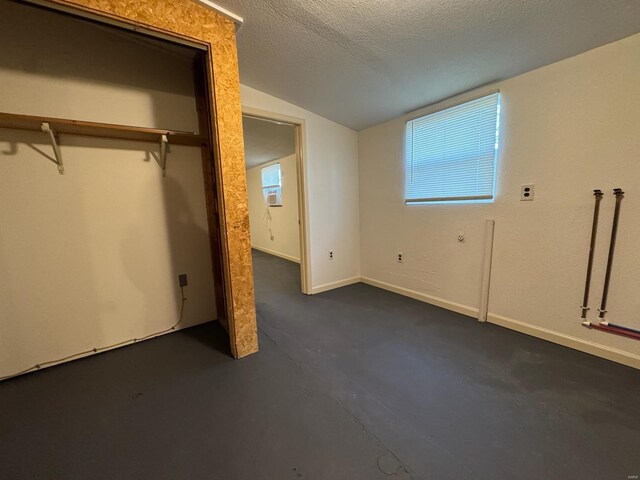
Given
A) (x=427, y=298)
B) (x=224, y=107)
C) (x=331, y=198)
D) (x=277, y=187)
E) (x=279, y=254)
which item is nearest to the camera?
(x=224, y=107)

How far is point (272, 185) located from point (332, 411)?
493cm

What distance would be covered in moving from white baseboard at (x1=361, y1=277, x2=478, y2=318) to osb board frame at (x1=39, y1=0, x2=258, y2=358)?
1.97 metres

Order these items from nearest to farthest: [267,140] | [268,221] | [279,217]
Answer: [267,140]
[279,217]
[268,221]

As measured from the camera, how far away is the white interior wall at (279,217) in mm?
5052

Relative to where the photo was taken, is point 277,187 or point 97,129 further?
point 277,187

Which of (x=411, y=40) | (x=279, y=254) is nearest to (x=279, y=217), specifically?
(x=279, y=254)

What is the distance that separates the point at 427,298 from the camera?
2.94 meters

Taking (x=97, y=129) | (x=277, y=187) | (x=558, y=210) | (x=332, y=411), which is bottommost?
(x=332, y=411)

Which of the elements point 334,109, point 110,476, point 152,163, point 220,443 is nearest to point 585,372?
point 220,443

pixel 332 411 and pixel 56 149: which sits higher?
pixel 56 149

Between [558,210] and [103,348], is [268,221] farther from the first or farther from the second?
[558,210]

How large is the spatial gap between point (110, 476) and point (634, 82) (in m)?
3.59

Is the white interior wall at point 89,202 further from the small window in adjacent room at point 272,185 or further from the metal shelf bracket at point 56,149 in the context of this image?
the small window in adjacent room at point 272,185

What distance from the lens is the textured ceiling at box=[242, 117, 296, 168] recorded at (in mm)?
3633
